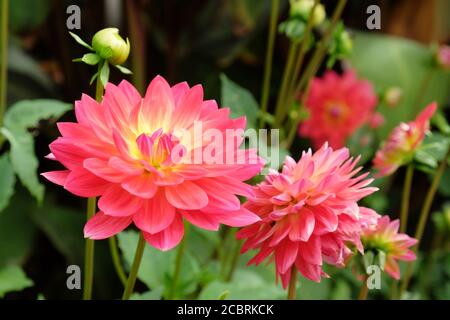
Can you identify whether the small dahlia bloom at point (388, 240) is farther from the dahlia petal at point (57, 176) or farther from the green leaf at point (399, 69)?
the green leaf at point (399, 69)

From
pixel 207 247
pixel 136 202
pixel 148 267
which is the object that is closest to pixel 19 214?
pixel 207 247

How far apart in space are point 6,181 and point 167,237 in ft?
0.90

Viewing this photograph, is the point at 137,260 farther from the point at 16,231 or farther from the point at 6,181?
the point at 16,231

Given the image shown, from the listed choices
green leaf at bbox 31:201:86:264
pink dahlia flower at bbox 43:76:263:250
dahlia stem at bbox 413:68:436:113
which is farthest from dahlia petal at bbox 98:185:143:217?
dahlia stem at bbox 413:68:436:113

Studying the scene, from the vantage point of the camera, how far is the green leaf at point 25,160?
55cm

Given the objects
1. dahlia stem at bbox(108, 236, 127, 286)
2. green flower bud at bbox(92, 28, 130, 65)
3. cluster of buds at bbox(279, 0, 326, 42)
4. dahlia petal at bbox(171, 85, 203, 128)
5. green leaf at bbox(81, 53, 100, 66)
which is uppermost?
cluster of buds at bbox(279, 0, 326, 42)

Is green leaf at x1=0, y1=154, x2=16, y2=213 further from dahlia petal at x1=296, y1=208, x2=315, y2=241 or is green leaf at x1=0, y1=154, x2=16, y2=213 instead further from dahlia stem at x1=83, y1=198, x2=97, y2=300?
dahlia petal at x1=296, y1=208, x2=315, y2=241

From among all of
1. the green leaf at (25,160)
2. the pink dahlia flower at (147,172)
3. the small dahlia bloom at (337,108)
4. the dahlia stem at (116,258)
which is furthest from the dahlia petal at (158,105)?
the small dahlia bloom at (337,108)

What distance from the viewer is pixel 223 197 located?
0.33 m

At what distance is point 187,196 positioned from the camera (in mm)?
330

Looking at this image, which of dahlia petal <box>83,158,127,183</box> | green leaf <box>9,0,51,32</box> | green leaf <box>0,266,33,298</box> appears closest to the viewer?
dahlia petal <box>83,158,127,183</box>

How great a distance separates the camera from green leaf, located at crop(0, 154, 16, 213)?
54cm

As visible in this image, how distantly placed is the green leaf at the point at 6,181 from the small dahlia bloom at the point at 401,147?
29cm
